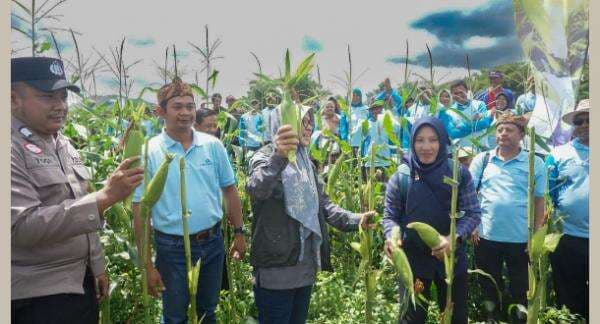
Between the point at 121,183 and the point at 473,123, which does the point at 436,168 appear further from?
the point at 473,123

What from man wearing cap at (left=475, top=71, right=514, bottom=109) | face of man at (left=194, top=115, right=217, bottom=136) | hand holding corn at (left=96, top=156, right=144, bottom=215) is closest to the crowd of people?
hand holding corn at (left=96, top=156, right=144, bottom=215)

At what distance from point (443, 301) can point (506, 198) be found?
96 centimetres

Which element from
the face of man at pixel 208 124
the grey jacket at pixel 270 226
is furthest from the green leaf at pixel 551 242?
the face of man at pixel 208 124

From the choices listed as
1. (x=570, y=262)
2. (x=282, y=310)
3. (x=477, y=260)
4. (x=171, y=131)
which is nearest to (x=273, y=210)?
(x=282, y=310)

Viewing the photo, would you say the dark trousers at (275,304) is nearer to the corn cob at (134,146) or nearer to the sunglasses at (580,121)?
the corn cob at (134,146)

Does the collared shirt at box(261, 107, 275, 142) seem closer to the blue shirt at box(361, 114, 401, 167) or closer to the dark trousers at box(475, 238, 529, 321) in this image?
the blue shirt at box(361, 114, 401, 167)

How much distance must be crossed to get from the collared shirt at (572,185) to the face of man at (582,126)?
0.12ft

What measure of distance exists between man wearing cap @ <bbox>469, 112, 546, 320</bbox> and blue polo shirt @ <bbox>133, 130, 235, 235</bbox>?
1.84 metres

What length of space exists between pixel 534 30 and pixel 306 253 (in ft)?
4.79

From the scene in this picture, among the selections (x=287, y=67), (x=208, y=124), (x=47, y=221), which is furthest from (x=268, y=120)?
(x=208, y=124)

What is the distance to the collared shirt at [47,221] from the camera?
5.63 ft

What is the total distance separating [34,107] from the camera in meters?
1.93

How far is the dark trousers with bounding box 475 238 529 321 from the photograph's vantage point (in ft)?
10.6

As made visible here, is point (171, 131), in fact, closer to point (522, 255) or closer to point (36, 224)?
point (36, 224)
